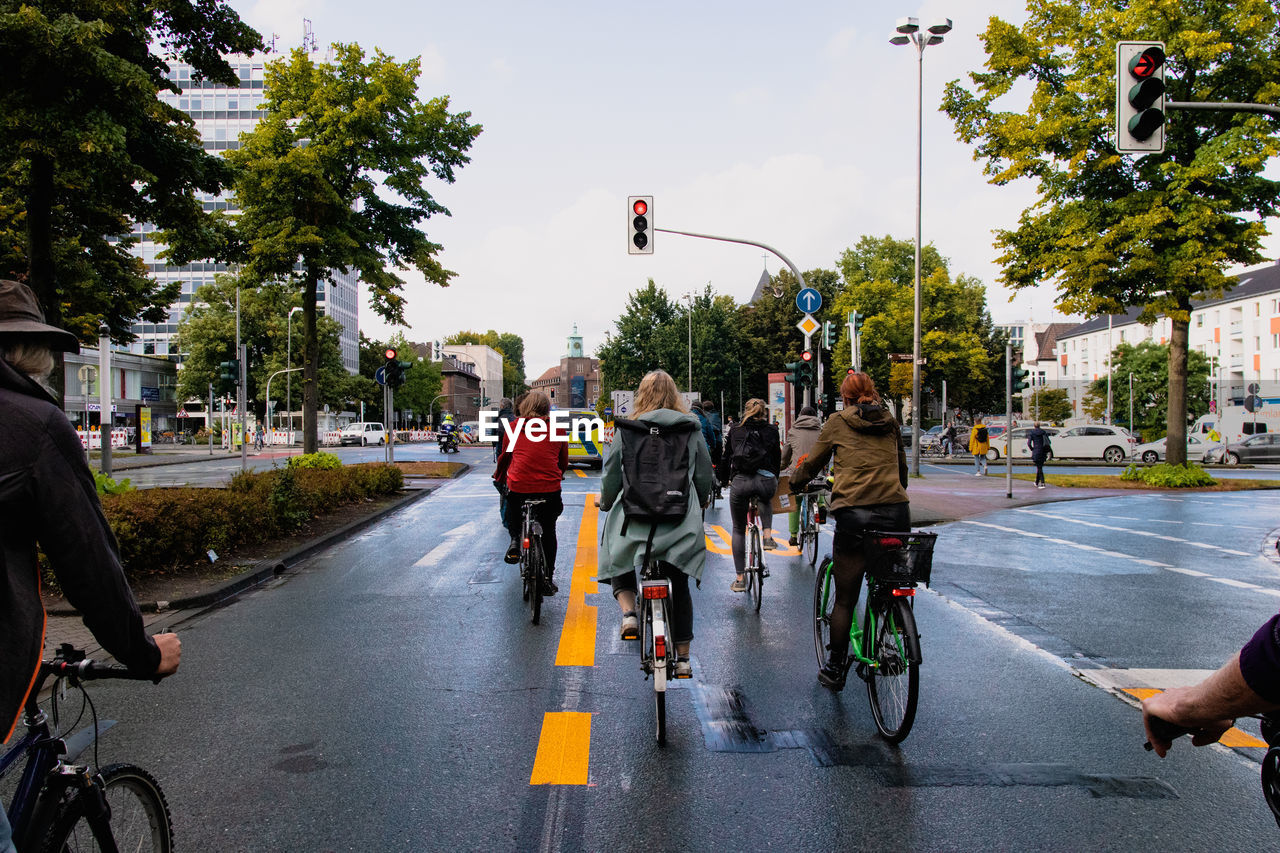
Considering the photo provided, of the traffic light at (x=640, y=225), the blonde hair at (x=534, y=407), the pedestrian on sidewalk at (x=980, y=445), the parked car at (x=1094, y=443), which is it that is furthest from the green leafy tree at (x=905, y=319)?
the blonde hair at (x=534, y=407)

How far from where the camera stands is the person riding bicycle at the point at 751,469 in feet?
27.4

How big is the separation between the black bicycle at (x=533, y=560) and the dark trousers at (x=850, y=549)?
2789 millimetres

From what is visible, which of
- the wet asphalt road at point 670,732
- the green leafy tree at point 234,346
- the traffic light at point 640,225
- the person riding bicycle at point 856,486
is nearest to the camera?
the wet asphalt road at point 670,732

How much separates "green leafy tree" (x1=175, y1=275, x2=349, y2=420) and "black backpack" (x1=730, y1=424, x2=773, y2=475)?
203 feet

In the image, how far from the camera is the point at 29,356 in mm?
1985

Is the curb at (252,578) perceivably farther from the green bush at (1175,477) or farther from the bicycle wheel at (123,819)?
the green bush at (1175,477)

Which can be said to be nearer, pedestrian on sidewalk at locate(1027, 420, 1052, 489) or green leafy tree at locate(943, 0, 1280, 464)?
green leafy tree at locate(943, 0, 1280, 464)

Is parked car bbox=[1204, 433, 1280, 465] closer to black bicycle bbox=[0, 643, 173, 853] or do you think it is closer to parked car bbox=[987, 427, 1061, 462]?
parked car bbox=[987, 427, 1061, 462]

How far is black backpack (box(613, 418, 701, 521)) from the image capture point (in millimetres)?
4605

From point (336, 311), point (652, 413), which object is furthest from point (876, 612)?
point (336, 311)

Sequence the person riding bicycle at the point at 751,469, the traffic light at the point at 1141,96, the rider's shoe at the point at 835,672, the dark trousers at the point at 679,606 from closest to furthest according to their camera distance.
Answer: the dark trousers at the point at 679,606 → the rider's shoe at the point at 835,672 → the person riding bicycle at the point at 751,469 → the traffic light at the point at 1141,96

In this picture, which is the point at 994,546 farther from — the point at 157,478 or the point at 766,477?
the point at 157,478

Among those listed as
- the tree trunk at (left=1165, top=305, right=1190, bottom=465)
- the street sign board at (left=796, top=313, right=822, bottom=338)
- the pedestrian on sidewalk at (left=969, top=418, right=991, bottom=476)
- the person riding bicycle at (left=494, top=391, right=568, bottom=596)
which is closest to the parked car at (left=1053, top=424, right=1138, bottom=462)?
the pedestrian on sidewalk at (left=969, top=418, right=991, bottom=476)

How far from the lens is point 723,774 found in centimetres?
→ 397
